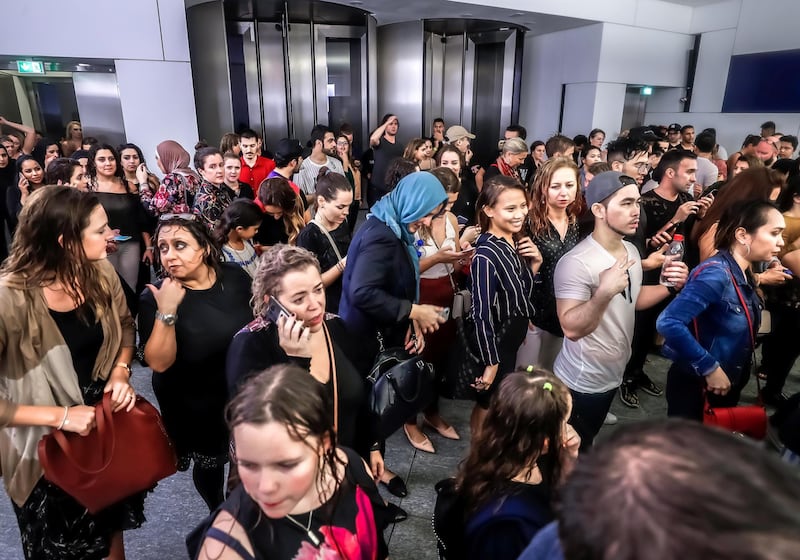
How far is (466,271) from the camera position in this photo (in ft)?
11.2

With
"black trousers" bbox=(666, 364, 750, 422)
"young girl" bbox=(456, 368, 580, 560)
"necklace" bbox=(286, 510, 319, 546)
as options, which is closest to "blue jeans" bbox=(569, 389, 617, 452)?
"black trousers" bbox=(666, 364, 750, 422)

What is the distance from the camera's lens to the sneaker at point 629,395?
3.63 metres

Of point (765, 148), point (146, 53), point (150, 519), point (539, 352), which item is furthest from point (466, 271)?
point (146, 53)

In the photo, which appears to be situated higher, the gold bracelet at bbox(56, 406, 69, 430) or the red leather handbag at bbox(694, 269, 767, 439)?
the gold bracelet at bbox(56, 406, 69, 430)

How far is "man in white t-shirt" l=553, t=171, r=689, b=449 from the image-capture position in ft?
7.37

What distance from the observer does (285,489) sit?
111 centimetres

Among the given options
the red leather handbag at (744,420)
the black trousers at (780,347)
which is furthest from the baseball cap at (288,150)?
the black trousers at (780,347)

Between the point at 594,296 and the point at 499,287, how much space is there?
476 millimetres

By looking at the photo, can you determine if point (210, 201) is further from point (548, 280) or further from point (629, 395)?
point (629, 395)

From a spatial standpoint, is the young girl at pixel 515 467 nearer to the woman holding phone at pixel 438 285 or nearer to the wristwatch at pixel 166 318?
the wristwatch at pixel 166 318

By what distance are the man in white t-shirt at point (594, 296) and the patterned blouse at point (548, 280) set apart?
1.32 ft

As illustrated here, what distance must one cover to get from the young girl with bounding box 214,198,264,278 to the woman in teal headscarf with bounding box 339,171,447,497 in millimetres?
820

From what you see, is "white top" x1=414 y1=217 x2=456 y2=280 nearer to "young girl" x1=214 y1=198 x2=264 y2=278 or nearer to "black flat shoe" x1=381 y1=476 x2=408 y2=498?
"young girl" x1=214 y1=198 x2=264 y2=278

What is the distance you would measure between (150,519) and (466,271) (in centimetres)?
238
